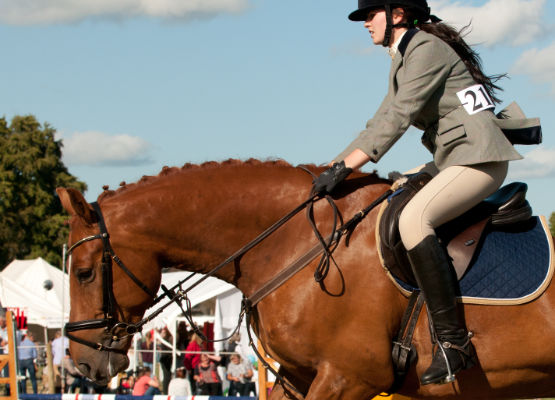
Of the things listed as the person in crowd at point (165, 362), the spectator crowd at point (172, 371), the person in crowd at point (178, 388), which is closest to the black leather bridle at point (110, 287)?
the spectator crowd at point (172, 371)

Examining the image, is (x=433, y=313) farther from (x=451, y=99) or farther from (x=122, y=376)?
(x=122, y=376)

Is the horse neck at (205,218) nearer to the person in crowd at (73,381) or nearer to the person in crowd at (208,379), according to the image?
the person in crowd at (208,379)

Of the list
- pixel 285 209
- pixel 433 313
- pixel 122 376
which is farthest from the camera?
pixel 122 376

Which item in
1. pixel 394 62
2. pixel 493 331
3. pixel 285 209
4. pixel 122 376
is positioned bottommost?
pixel 122 376

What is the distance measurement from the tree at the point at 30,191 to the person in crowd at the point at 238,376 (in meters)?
40.2

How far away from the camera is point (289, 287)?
464 centimetres

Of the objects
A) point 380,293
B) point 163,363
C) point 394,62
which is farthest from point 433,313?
point 163,363

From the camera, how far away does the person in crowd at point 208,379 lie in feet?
53.1

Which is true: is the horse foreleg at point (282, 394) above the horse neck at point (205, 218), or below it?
below

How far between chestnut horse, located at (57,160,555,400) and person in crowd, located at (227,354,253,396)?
1159 centimetres

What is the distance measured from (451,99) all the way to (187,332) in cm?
1707

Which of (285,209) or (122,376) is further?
(122,376)

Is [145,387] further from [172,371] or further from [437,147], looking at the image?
[437,147]

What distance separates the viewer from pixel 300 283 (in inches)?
182
